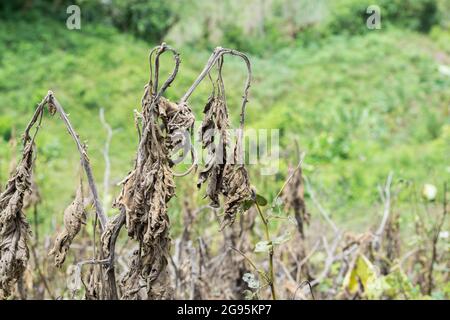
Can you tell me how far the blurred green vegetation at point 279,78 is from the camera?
6.40m

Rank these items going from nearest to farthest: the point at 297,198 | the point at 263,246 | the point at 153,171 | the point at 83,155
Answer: the point at 153,171 < the point at 83,155 < the point at 263,246 < the point at 297,198

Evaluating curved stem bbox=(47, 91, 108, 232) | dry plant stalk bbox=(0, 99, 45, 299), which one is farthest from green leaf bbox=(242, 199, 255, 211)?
dry plant stalk bbox=(0, 99, 45, 299)

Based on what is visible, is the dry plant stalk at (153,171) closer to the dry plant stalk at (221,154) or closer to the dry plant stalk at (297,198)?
the dry plant stalk at (221,154)

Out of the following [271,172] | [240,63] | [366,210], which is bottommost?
[366,210]

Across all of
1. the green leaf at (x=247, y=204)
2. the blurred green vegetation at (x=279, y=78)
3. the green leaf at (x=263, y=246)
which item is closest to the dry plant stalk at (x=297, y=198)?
the green leaf at (x=263, y=246)

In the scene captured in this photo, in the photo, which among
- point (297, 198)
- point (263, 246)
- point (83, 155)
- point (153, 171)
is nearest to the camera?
point (153, 171)

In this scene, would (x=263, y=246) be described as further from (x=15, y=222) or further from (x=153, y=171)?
(x=15, y=222)

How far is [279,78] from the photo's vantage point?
8.95 metres

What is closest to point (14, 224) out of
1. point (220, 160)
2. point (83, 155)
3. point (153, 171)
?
point (83, 155)

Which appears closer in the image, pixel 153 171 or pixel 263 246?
pixel 153 171

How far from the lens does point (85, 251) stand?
10.4 feet
